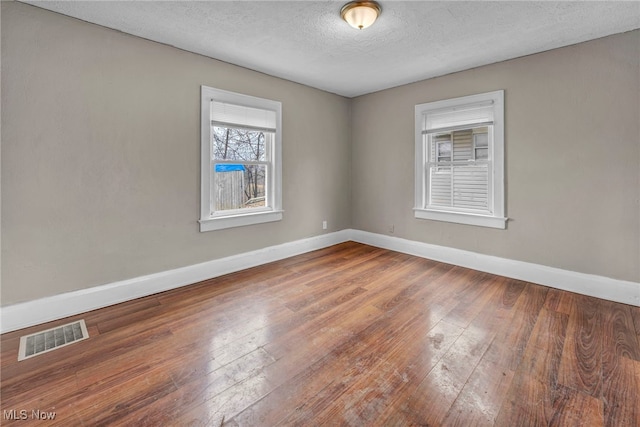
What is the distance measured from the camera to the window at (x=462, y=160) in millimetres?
3570

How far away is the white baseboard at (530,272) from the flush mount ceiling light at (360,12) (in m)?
3.04

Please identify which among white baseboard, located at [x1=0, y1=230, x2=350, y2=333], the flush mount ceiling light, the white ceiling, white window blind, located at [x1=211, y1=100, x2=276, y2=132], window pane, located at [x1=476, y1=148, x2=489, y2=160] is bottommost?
white baseboard, located at [x1=0, y1=230, x2=350, y2=333]

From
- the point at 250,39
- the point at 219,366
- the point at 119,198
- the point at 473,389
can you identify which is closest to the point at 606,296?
the point at 473,389

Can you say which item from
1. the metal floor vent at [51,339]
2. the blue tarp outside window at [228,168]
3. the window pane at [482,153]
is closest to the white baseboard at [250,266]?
the metal floor vent at [51,339]

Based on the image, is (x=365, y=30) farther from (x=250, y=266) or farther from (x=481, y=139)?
(x=250, y=266)

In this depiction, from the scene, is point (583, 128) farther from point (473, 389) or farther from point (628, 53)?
point (473, 389)

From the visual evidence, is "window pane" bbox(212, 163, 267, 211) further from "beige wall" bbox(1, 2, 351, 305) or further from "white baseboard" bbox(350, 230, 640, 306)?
"white baseboard" bbox(350, 230, 640, 306)

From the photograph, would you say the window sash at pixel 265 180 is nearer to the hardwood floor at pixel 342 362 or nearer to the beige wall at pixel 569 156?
the hardwood floor at pixel 342 362

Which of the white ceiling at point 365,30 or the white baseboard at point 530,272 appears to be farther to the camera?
the white baseboard at point 530,272

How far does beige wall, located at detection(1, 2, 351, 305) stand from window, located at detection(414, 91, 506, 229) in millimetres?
2582

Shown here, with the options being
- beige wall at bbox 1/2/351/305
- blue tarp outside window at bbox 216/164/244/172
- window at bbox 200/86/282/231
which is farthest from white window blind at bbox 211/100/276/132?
blue tarp outside window at bbox 216/164/244/172

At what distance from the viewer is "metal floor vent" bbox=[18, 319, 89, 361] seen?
6.73 ft

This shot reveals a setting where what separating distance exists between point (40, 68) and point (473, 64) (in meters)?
4.43

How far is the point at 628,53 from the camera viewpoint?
2.71m
